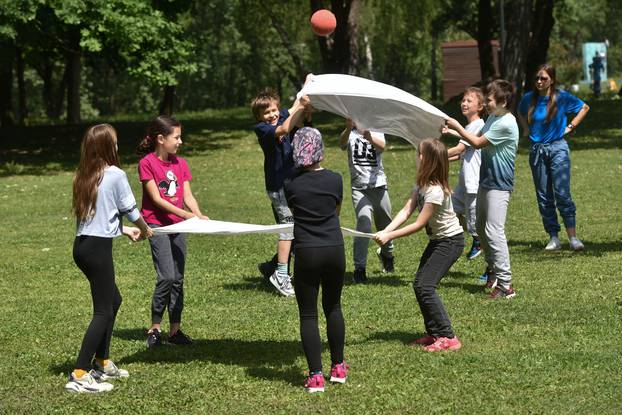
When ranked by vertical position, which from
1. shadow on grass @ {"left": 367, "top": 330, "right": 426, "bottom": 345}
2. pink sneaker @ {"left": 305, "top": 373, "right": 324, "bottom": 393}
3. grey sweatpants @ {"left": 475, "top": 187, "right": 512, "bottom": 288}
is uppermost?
grey sweatpants @ {"left": 475, "top": 187, "right": 512, "bottom": 288}

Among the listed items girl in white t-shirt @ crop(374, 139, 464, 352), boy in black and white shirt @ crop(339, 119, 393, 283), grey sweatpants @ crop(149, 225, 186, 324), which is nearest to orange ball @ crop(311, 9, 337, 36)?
boy in black and white shirt @ crop(339, 119, 393, 283)

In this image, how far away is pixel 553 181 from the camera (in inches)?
521

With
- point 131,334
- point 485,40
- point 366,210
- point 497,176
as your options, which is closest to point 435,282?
point 497,176

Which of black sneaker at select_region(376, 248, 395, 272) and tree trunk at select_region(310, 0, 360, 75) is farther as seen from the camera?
tree trunk at select_region(310, 0, 360, 75)

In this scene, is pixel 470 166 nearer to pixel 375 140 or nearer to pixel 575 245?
pixel 375 140

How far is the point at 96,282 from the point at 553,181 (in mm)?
7523

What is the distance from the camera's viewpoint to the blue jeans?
13.1 m

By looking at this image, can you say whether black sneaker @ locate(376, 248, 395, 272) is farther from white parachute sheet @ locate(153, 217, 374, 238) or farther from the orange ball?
white parachute sheet @ locate(153, 217, 374, 238)

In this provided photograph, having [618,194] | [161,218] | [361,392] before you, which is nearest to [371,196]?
[161,218]

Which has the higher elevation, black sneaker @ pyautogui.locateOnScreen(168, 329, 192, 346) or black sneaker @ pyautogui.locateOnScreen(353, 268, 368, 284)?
black sneaker @ pyautogui.locateOnScreen(168, 329, 192, 346)

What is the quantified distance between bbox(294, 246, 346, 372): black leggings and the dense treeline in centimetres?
1985

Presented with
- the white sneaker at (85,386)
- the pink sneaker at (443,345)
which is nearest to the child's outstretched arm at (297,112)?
the pink sneaker at (443,345)

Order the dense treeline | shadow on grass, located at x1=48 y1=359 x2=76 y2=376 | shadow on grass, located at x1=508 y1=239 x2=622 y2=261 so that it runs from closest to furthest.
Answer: shadow on grass, located at x1=48 y1=359 x2=76 y2=376, shadow on grass, located at x1=508 y1=239 x2=622 y2=261, the dense treeline

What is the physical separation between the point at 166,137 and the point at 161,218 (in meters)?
0.67
